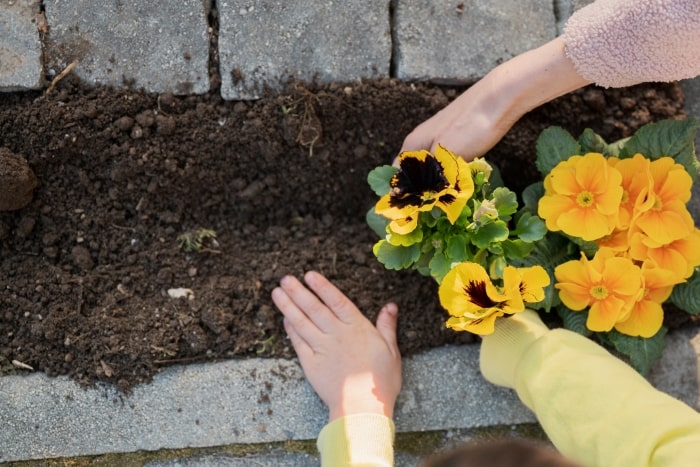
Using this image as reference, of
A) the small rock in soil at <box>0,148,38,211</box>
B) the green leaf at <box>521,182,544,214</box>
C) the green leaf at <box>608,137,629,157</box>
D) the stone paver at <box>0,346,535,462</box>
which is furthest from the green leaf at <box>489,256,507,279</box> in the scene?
the small rock in soil at <box>0,148,38,211</box>

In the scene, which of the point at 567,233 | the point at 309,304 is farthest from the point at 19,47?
the point at 567,233

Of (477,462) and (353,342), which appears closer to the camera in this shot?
(477,462)

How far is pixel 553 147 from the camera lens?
166 cm

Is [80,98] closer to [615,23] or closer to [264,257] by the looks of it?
[264,257]

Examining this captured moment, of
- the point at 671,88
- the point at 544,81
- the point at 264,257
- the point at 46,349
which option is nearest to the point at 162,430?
the point at 46,349

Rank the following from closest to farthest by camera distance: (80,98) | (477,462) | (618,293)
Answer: (477,462), (618,293), (80,98)

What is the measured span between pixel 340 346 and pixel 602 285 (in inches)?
25.3

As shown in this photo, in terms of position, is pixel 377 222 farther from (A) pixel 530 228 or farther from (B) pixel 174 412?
(B) pixel 174 412

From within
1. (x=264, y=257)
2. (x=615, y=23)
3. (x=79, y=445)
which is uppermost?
(x=615, y=23)

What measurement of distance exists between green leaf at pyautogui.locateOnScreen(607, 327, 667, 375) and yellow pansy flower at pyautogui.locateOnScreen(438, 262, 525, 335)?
46cm

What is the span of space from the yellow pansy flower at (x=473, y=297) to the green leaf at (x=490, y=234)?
0.10m

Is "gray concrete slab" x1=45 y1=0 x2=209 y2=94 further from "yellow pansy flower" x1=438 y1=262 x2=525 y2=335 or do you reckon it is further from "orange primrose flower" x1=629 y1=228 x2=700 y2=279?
"orange primrose flower" x1=629 y1=228 x2=700 y2=279

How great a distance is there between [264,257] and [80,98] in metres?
0.60

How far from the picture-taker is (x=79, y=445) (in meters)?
1.75
